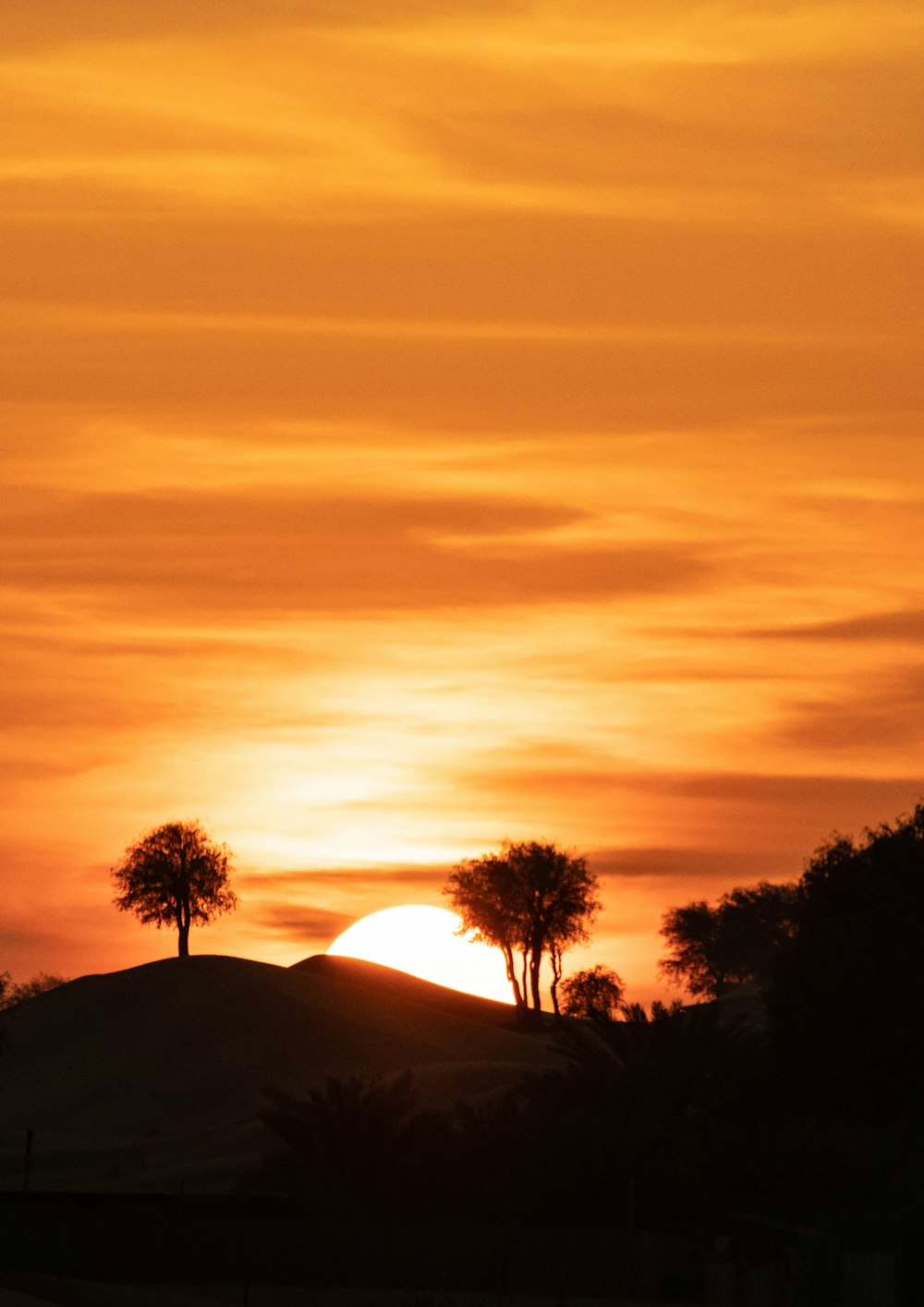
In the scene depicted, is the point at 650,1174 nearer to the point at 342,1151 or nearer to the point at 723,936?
the point at 342,1151

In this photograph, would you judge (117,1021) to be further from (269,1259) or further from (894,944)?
(269,1259)

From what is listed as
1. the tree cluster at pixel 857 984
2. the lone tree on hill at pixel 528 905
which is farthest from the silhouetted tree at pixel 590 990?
the tree cluster at pixel 857 984

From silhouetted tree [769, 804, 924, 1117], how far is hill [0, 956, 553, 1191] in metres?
26.9

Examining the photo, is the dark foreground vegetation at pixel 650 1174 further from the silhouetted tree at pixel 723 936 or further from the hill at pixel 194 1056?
the silhouetted tree at pixel 723 936

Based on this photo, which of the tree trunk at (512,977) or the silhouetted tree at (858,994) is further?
the tree trunk at (512,977)

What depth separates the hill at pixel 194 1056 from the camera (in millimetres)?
82213

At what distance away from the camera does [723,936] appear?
6368 inches

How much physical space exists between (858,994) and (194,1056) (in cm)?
5402

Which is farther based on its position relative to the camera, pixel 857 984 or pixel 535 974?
pixel 535 974

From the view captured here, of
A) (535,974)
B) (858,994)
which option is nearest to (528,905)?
(535,974)

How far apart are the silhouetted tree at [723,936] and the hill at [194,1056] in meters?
38.3

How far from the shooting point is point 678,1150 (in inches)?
1719

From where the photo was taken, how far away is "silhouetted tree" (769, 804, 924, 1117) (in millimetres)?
53719

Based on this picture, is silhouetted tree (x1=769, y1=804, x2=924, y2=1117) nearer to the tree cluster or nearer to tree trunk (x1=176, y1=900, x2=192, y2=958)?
the tree cluster
